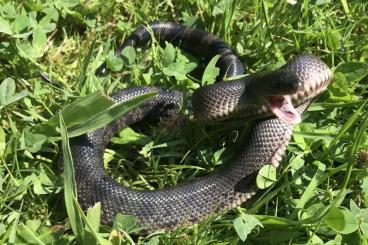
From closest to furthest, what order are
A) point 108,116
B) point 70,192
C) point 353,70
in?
point 70,192 < point 108,116 < point 353,70

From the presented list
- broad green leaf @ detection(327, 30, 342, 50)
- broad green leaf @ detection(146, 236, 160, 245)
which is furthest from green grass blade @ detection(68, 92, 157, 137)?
broad green leaf @ detection(327, 30, 342, 50)

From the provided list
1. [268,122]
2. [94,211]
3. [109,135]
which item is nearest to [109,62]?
[109,135]

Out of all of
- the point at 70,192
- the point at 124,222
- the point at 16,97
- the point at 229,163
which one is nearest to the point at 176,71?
the point at 229,163

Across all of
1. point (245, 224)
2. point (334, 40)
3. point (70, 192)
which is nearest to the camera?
point (70, 192)

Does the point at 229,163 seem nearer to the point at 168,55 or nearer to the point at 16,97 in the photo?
the point at 168,55

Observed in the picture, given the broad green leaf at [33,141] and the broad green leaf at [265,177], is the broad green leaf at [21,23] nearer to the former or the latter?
the broad green leaf at [33,141]

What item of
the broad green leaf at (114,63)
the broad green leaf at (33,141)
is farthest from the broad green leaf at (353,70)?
the broad green leaf at (33,141)
